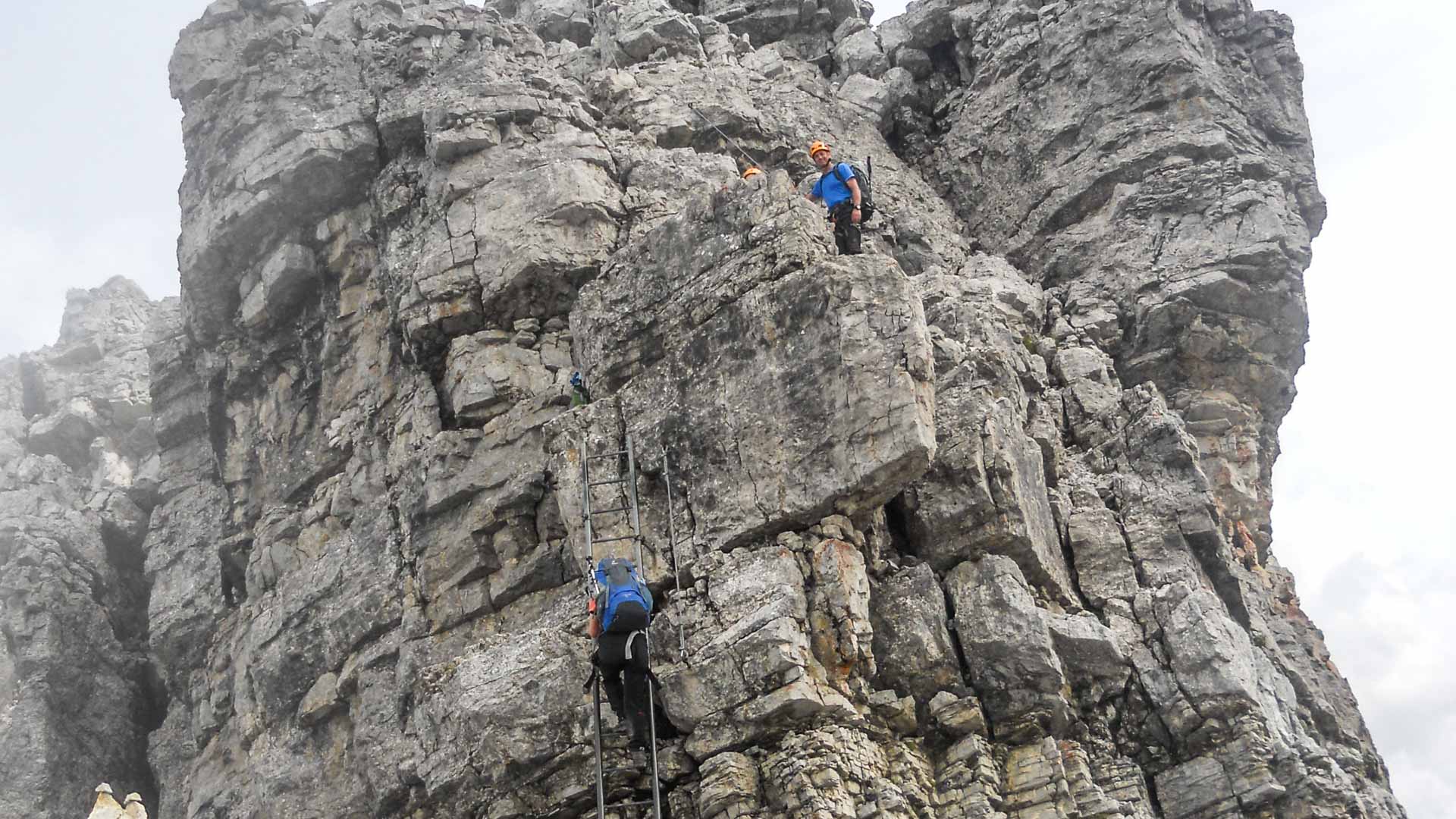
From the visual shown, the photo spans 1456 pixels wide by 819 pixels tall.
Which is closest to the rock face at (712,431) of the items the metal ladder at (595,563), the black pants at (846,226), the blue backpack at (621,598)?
the metal ladder at (595,563)

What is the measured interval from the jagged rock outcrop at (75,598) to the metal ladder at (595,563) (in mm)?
17528

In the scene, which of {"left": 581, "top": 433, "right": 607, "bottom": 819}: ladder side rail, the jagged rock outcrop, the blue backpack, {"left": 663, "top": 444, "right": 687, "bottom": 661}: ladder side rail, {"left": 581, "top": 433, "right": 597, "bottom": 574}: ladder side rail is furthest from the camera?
the jagged rock outcrop

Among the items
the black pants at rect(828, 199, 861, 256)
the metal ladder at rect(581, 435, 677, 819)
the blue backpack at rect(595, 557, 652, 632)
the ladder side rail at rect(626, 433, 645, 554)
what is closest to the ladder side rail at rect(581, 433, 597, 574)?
the metal ladder at rect(581, 435, 677, 819)

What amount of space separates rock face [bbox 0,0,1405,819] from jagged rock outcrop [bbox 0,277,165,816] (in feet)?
0.43

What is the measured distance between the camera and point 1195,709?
2058 centimetres

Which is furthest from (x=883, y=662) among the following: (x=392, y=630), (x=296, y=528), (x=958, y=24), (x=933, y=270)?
(x=958, y=24)

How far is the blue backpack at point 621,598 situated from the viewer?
18.1 m

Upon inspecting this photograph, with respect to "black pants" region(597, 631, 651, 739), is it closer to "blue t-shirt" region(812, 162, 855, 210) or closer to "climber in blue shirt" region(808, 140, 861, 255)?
"climber in blue shirt" region(808, 140, 861, 255)

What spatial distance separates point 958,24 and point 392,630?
23627mm

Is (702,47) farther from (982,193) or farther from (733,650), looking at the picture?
(733,650)

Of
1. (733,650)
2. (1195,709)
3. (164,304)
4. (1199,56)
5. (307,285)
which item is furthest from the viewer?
(164,304)

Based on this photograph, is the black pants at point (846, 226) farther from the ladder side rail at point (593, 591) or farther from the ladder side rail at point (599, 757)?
the ladder side rail at point (599, 757)

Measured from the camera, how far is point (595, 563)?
67.4 ft

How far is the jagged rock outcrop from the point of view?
3108 centimetres
